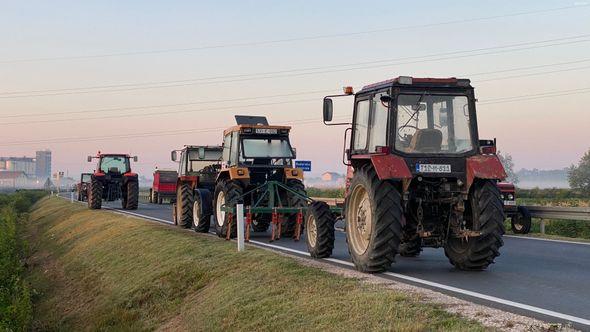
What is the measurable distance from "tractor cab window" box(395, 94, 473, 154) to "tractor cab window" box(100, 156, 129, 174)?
25795 mm

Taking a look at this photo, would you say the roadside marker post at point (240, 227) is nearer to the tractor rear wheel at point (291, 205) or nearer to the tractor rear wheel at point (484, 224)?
the tractor rear wheel at point (291, 205)

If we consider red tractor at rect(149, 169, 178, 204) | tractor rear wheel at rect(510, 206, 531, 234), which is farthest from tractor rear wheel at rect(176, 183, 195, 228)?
red tractor at rect(149, 169, 178, 204)

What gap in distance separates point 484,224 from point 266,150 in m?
8.31

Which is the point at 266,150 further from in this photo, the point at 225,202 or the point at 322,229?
the point at 322,229

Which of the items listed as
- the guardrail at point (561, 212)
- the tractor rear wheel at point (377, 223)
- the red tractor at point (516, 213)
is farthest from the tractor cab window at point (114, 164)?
the tractor rear wheel at point (377, 223)

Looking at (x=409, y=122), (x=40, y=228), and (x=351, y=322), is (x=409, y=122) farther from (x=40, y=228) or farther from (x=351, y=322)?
(x=40, y=228)

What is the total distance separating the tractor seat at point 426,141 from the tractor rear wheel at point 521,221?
389 inches

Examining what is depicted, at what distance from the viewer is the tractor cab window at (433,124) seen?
9117mm

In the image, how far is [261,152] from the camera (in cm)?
1623

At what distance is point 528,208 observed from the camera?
59.9 ft

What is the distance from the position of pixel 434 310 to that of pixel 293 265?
12.3 feet

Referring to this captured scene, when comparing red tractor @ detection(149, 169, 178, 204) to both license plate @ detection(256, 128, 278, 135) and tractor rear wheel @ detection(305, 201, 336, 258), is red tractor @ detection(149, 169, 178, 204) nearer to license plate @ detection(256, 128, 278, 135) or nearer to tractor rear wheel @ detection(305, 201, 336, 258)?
license plate @ detection(256, 128, 278, 135)

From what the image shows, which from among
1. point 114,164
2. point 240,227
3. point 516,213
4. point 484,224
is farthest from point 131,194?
point 484,224

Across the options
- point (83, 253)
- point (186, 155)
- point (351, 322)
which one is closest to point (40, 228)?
point (186, 155)
